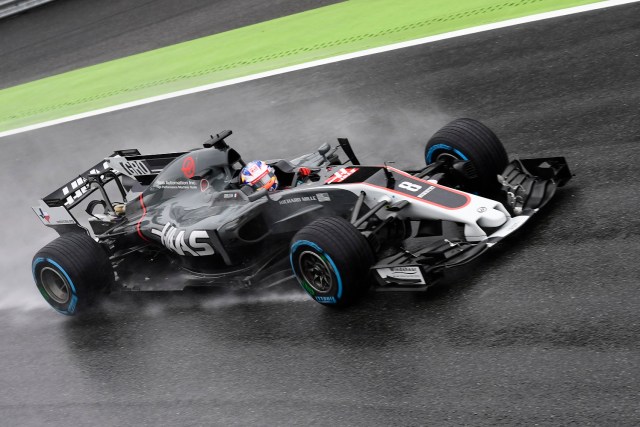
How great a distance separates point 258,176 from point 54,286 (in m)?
2.54

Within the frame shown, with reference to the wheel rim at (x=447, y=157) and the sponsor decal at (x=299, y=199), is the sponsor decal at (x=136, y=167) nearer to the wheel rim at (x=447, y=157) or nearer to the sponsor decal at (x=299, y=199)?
the sponsor decal at (x=299, y=199)

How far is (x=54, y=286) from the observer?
8.99 meters

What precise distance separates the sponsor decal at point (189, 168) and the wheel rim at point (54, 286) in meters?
1.66

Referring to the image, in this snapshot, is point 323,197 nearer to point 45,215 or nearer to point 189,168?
point 189,168

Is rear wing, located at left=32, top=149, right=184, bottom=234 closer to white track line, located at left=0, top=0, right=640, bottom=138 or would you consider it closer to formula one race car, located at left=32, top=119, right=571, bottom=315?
formula one race car, located at left=32, top=119, right=571, bottom=315

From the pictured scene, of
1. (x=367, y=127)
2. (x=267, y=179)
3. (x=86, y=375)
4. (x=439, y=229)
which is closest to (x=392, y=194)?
(x=439, y=229)

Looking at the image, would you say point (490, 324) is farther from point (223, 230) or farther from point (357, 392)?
point (223, 230)

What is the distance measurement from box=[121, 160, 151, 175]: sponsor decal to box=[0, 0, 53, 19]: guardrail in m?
14.5

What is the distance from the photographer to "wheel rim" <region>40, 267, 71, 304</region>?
888 cm

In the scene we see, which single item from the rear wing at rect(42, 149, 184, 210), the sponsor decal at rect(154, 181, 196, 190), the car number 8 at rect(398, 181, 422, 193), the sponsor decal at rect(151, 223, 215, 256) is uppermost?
the rear wing at rect(42, 149, 184, 210)

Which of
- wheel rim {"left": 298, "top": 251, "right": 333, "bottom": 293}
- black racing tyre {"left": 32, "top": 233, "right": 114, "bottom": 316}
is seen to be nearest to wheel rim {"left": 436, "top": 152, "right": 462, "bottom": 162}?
wheel rim {"left": 298, "top": 251, "right": 333, "bottom": 293}

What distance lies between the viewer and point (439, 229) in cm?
759

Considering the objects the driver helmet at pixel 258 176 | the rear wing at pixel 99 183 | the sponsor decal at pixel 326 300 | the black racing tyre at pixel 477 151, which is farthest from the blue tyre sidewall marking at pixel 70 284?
the black racing tyre at pixel 477 151

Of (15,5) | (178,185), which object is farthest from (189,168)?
(15,5)
